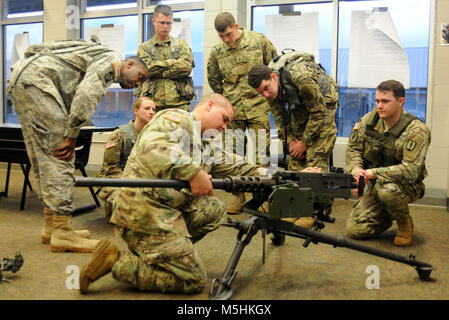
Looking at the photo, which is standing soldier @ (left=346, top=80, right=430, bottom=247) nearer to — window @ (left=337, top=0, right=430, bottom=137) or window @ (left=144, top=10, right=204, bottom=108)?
window @ (left=337, top=0, right=430, bottom=137)

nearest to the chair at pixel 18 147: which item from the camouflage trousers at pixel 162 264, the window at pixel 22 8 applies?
the camouflage trousers at pixel 162 264

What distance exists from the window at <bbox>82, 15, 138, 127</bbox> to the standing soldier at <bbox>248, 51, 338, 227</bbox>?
279 centimetres

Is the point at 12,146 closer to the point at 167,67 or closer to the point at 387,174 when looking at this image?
the point at 167,67

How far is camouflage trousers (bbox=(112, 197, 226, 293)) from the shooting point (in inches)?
81.1

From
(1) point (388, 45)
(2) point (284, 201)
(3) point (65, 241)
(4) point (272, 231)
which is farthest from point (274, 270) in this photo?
(1) point (388, 45)

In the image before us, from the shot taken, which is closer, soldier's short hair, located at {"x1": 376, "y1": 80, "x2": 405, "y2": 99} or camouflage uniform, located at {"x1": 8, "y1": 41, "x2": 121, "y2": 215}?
camouflage uniform, located at {"x1": 8, "y1": 41, "x2": 121, "y2": 215}

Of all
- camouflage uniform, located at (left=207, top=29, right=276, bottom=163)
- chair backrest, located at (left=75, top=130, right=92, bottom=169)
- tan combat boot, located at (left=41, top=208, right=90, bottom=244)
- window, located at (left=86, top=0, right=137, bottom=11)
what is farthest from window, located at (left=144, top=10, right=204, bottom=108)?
tan combat boot, located at (left=41, top=208, right=90, bottom=244)

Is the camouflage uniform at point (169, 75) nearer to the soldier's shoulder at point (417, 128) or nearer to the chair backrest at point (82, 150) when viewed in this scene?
the chair backrest at point (82, 150)

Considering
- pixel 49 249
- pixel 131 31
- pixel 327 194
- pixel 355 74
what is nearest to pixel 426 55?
pixel 355 74

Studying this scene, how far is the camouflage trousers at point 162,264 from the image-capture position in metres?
2.06

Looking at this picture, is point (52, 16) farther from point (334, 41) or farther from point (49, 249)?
point (49, 249)

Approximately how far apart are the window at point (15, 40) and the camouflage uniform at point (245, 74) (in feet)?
11.9

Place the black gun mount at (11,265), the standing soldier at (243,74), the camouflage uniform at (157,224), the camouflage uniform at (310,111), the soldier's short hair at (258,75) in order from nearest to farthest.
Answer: the camouflage uniform at (157,224)
the black gun mount at (11,265)
the soldier's short hair at (258,75)
the camouflage uniform at (310,111)
the standing soldier at (243,74)

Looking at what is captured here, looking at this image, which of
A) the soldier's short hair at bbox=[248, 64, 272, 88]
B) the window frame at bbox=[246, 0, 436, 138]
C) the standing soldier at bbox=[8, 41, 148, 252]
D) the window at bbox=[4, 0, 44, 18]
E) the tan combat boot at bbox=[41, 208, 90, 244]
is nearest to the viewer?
the standing soldier at bbox=[8, 41, 148, 252]
